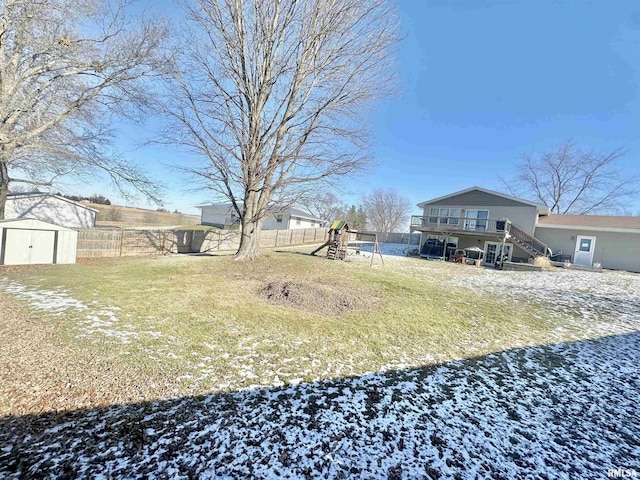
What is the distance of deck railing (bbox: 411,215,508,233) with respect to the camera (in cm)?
1778

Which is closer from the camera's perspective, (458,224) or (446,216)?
(446,216)

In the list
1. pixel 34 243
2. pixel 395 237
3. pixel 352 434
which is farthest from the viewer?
pixel 395 237

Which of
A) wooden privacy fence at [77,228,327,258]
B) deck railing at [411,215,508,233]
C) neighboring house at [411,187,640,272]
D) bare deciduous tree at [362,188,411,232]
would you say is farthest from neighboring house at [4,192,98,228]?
bare deciduous tree at [362,188,411,232]

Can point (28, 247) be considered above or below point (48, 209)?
below

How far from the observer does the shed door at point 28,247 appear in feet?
30.5

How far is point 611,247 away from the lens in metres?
16.7

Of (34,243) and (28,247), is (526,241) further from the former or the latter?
(28,247)

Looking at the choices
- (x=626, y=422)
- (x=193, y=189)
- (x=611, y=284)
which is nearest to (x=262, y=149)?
(x=193, y=189)

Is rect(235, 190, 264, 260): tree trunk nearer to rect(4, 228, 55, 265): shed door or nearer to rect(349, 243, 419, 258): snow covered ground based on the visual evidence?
rect(4, 228, 55, 265): shed door

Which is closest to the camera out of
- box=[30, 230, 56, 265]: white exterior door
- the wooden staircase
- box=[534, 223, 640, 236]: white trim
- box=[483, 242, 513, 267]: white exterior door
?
box=[30, 230, 56, 265]: white exterior door

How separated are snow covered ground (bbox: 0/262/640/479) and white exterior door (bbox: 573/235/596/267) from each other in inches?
721

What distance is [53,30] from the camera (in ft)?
28.1

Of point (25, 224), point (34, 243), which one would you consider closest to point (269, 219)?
point (34, 243)

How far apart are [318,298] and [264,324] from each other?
1.99m
